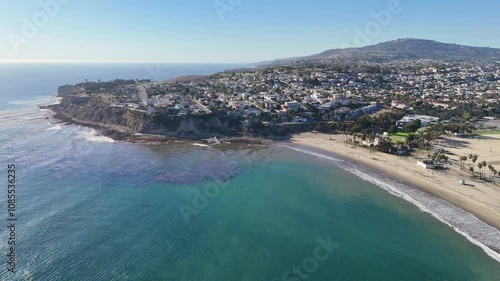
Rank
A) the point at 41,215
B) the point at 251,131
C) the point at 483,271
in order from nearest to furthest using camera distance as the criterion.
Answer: the point at 483,271, the point at 41,215, the point at 251,131

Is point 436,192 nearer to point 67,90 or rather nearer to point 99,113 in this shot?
point 99,113

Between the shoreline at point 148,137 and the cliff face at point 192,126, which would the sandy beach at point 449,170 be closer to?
the shoreline at point 148,137

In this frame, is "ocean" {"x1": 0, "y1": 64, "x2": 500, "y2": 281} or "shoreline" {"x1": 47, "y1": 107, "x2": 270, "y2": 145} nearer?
"ocean" {"x1": 0, "y1": 64, "x2": 500, "y2": 281}

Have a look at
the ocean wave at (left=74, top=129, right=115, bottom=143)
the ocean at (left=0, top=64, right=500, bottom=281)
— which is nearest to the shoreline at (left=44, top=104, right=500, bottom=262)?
the ocean at (left=0, top=64, right=500, bottom=281)

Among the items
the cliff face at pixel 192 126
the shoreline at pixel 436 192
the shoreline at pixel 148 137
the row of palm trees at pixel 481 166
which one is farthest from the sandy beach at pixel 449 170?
the cliff face at pixel 192 126

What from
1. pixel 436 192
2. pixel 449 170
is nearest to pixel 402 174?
pixel 436 192

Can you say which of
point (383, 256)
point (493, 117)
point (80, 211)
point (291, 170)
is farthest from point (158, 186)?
point (493, 117)

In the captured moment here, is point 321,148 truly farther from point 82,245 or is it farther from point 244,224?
point 82,245

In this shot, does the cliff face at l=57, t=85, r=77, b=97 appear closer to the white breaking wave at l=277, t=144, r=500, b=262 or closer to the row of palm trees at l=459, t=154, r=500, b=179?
the white breaking wave at l=277, t=144, r=500, b=262
